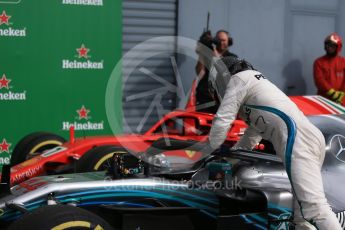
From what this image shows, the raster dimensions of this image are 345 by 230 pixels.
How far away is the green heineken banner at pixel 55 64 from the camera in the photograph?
28.1 feet

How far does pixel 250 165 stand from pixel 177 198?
24.2 inches

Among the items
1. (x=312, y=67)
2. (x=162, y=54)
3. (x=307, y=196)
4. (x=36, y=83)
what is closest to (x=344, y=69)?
(x=312, y=67)

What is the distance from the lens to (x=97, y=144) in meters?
6.84

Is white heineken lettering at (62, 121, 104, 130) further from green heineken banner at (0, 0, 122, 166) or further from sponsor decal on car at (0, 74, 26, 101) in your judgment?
sponsor decal on car at (0, 74, 26, 101)

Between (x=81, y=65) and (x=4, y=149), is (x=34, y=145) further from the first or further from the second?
(x=81, y=65)

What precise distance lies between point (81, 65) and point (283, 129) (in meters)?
4.96

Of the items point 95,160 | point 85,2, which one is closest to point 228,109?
point 95,160

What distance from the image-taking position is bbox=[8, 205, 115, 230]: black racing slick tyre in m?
3.90

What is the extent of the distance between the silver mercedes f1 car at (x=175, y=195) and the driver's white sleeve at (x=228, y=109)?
223mm

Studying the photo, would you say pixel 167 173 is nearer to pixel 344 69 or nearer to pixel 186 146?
pixel 186 146

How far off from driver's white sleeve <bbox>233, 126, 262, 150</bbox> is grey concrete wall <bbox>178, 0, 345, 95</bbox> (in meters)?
5.14

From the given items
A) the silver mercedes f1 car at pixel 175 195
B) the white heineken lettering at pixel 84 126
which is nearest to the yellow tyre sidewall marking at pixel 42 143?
the white heineken lettering at pixel 84 126

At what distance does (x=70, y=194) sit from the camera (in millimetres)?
4355
